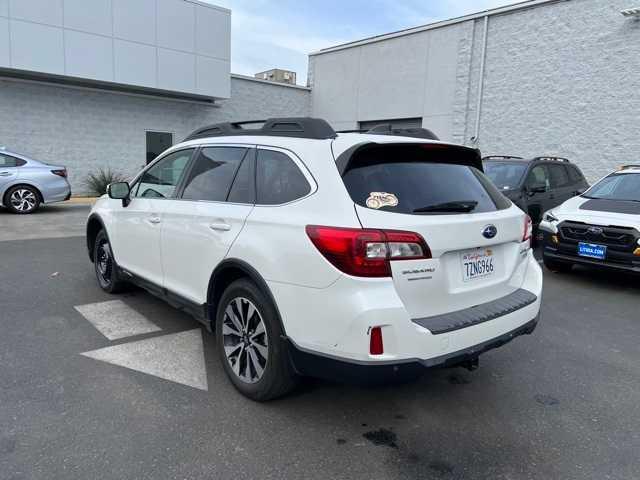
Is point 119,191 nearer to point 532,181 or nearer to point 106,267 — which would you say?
point 106,267

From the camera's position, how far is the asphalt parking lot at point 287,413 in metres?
2.65

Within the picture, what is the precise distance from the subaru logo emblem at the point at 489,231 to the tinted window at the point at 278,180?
3.68 feet

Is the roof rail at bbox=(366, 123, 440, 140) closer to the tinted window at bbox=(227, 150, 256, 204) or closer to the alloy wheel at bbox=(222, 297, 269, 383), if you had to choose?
the tinted window at bbox=(227, 150, 256, 204)

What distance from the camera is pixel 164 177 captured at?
178 inches

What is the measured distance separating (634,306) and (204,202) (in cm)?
517

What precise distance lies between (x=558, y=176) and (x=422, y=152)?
794 centimetres

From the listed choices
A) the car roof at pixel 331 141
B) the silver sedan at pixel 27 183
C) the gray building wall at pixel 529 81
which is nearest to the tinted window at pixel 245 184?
the car roof at pixel 331 141

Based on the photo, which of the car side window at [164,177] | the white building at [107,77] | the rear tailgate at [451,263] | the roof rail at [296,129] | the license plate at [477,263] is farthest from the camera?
the white building at [107,77]

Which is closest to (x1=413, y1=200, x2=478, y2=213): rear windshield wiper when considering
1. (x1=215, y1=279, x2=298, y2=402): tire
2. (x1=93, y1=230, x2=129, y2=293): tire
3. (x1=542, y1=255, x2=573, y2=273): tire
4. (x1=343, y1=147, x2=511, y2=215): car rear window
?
(x1=343, y1=147, x2=511, y2=215): car rear window

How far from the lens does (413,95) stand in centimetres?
1889

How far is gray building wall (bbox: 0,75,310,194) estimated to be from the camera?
48.8 feet

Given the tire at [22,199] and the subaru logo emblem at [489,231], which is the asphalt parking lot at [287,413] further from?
the tire at [22,199]

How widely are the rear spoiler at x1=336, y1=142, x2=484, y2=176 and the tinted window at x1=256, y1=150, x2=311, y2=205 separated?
28 cm

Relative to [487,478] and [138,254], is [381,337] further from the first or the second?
[138,254]
